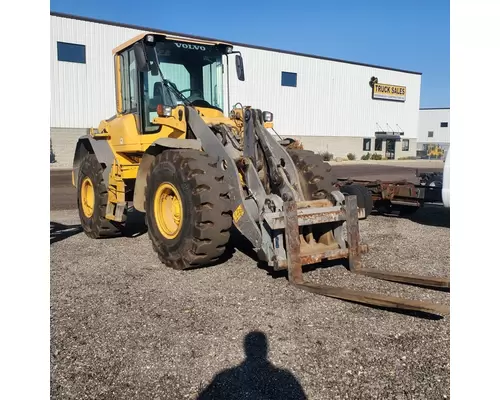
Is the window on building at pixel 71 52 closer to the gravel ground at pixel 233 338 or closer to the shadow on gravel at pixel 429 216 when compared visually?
the shadow on gravel at pixel 429 216

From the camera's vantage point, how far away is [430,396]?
291 cm

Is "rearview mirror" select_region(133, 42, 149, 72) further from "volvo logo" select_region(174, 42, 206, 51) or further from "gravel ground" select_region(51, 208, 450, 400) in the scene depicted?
"gravel ground" select_region(51, 208, 450, 400)

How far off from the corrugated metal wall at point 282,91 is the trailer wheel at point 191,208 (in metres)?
21.2

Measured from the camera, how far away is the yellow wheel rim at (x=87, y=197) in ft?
26.6

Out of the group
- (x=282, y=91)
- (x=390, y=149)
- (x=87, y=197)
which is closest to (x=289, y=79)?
(x=282, y=91)

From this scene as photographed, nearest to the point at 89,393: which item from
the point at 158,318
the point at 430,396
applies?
the point at 158,318

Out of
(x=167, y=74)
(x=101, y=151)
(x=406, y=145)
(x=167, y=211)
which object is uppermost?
(x=406, y=145)

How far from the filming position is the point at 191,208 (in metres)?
5.25

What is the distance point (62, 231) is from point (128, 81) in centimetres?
316

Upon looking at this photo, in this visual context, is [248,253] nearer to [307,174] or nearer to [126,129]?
[307,174]

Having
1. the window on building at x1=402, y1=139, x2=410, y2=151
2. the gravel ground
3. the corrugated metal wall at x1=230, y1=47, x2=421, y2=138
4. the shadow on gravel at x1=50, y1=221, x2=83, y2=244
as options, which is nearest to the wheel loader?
the gravel ground

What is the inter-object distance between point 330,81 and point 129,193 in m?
32.2

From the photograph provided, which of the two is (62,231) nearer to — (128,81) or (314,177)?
(128,81)

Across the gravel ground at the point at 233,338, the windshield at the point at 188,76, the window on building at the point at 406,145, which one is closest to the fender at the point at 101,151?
the windshield at the point at 188,76
